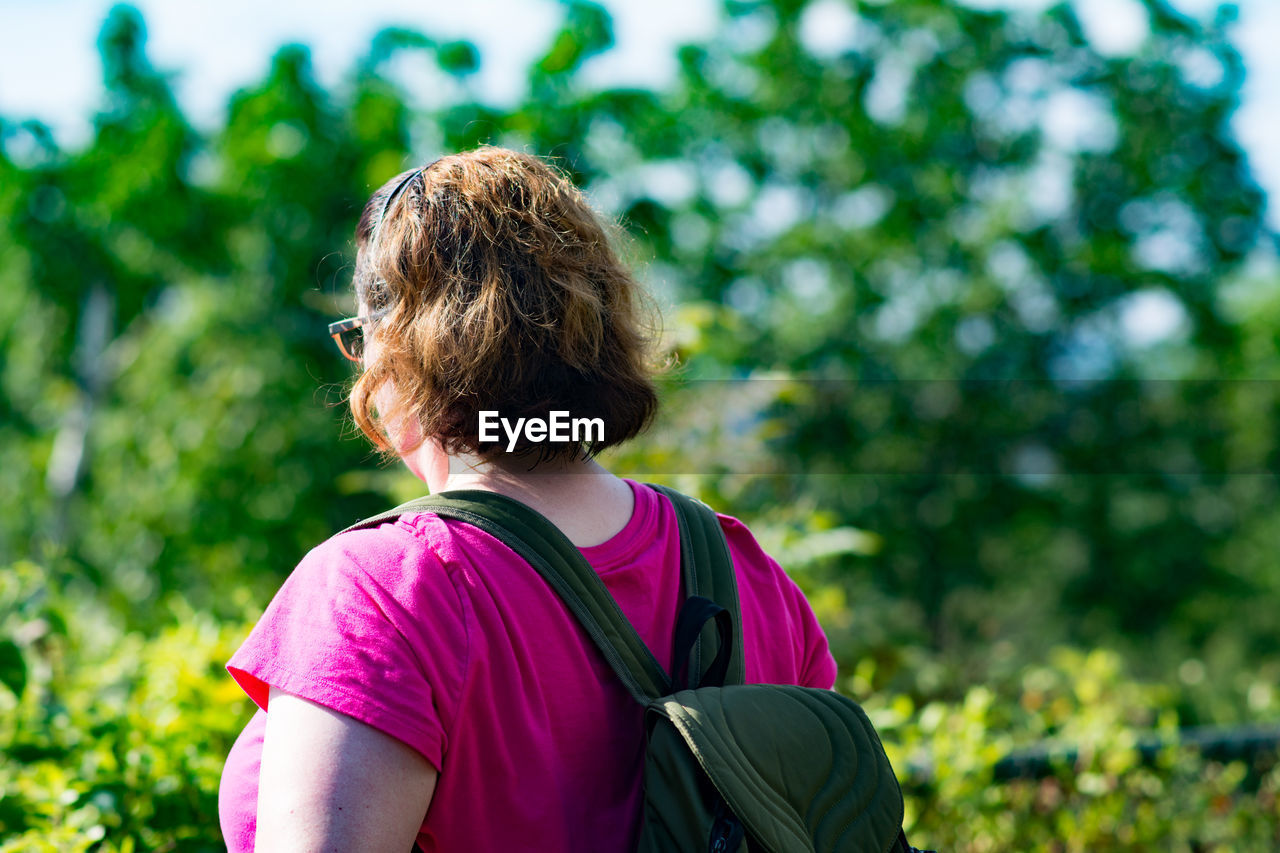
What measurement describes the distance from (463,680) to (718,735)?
0.93ft

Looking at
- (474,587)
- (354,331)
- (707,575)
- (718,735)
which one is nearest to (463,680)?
(474,587)

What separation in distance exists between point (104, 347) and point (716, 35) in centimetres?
863

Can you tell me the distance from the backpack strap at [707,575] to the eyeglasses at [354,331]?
0.44 meters

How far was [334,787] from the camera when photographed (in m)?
0.94

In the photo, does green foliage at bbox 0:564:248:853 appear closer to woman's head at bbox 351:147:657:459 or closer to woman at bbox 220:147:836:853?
woman at bbox 220:147:836:853

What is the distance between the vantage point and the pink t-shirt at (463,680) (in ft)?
3.20

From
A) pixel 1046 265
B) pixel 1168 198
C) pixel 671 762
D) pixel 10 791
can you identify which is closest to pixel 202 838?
pixel 10 791

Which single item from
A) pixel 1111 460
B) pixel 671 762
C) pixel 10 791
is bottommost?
pixel 1111 460

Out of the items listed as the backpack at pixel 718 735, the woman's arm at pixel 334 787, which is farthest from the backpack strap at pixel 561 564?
the woman's arm at pixel 334 787

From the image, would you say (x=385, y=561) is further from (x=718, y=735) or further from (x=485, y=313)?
(x=718, y=735)

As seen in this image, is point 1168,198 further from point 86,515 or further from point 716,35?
point 86,515

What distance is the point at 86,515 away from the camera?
10.3 m

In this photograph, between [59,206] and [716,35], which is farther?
[716,35]

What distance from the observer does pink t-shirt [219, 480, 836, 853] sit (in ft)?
3.20
